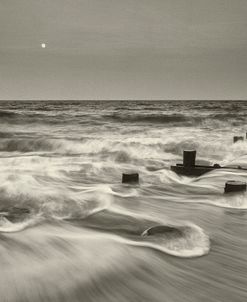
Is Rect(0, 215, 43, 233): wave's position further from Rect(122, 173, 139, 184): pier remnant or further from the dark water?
Rect(122, 173, 139, 184): pier remnant

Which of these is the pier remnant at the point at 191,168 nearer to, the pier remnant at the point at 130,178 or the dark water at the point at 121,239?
the dark water at the point at 121,239

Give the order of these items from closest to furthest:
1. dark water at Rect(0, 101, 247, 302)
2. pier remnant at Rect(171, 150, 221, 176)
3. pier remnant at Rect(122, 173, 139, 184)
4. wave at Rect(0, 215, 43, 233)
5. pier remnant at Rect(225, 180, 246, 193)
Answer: dark water at Rect(0, 101, 247, 302), wave at Rect(0, 215, 43, 233), pier remnant at Rect(225, 180, 246, 193), pier remnant at Rect(122, 173, 139, 184), pier remnant at Rect(171, 150, 221, 176)

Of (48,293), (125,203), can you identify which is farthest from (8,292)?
(125,203)

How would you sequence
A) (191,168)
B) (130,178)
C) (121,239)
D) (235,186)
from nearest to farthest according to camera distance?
(121,239), (235,186), (130,178), (191,168)

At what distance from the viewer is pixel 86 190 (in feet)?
26.3

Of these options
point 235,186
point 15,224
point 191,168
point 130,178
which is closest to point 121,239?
point 15,224

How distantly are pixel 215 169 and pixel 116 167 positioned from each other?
416 cm

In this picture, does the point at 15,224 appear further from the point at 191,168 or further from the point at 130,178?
the point at 191,168

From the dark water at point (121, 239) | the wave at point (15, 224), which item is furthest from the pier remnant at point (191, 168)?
the wave at point (15, 224)

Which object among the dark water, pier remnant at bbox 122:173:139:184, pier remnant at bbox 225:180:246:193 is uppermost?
pier remnant at bbox 225:180:246:193

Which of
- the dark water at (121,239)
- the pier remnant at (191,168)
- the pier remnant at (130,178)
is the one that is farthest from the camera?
the pier remnant at (191,168)

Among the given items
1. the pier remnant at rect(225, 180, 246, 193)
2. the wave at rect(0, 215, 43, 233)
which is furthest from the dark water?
the pier remnant at rect(225, 180, 246, 193)

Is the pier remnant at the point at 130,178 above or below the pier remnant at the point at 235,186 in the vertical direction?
below

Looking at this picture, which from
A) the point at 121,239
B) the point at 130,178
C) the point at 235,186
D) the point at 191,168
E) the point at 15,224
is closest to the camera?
the point at 121,239
